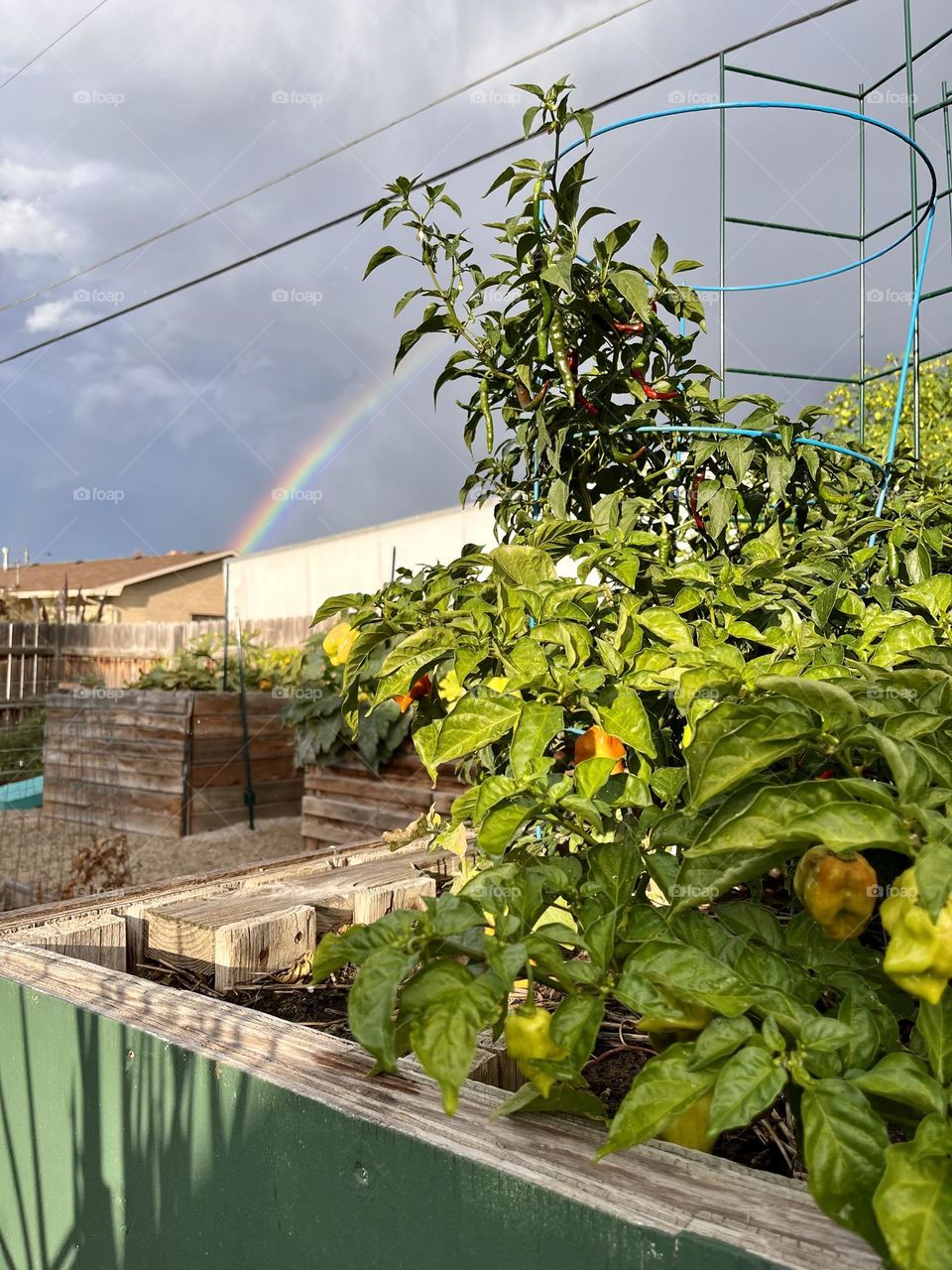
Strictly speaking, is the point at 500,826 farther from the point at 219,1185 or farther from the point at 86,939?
the point at 86,939

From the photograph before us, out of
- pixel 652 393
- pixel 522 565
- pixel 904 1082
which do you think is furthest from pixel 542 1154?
pixel 652 393

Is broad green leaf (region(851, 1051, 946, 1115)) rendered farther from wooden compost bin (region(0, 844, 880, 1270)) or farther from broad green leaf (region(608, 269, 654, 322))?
broad green leaf (region(608, 269, 654, 322))

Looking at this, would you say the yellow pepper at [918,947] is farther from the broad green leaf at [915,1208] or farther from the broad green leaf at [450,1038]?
the broad green leaf at [450,1038]

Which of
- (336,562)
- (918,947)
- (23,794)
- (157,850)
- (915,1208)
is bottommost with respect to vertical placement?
(157,850)

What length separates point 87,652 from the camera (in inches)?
489

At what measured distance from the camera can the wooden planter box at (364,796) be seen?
500cm

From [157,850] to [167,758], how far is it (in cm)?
71

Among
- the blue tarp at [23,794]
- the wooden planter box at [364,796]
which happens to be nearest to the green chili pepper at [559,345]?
the wooden planter box at [364,796]

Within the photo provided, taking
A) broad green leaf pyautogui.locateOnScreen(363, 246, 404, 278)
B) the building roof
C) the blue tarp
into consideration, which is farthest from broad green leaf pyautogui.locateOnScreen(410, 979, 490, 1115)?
the building roof

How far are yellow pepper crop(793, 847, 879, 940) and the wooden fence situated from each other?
955 cm

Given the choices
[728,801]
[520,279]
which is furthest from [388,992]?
[520,279]

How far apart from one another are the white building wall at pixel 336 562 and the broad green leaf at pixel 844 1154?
15045 mm

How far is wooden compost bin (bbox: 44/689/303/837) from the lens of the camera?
22.5 feet

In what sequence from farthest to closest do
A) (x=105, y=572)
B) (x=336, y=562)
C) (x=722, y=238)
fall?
1. (x=105, y=572)
2. (x=336, y=562)
3. (x=722, y=238)
